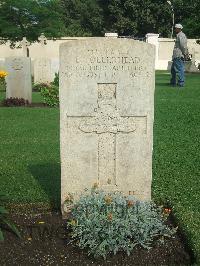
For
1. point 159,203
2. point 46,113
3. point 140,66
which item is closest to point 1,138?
point 46,113

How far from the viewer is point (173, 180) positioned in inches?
236

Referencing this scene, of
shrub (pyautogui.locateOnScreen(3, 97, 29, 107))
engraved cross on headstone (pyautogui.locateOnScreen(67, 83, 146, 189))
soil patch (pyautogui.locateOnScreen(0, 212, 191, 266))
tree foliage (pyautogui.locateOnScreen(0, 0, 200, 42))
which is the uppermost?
tree foliage (pyautogui.locateOnScreen(0, 0, 200, 42))

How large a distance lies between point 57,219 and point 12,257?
760 millimetres

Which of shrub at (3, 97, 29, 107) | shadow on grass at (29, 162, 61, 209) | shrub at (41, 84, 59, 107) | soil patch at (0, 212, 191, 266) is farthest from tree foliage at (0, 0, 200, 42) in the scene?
soil patch at (0, 212, 191, 266)

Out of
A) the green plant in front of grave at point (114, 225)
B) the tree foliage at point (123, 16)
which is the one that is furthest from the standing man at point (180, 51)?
the tree foliage at point (123, 16)

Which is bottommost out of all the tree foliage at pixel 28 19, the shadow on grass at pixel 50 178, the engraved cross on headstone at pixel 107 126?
the shadow on grass at pixel 50 178

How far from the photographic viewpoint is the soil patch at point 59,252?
3961 mm

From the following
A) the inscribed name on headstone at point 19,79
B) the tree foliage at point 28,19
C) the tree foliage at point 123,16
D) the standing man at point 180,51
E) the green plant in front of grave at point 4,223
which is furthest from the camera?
the tree foliage at point 123,16

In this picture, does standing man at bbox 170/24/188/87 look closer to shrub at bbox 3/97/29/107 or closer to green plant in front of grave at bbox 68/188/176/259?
shrub at bbox 3/97/29/107

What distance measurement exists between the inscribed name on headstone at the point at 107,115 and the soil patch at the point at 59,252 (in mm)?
407

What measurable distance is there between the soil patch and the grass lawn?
17cm

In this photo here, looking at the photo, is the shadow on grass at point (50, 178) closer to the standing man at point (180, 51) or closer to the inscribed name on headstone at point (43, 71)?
the standing man at point (180, 51)

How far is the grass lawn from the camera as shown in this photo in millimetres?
5242

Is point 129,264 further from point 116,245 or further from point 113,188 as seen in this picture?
point 113,188
